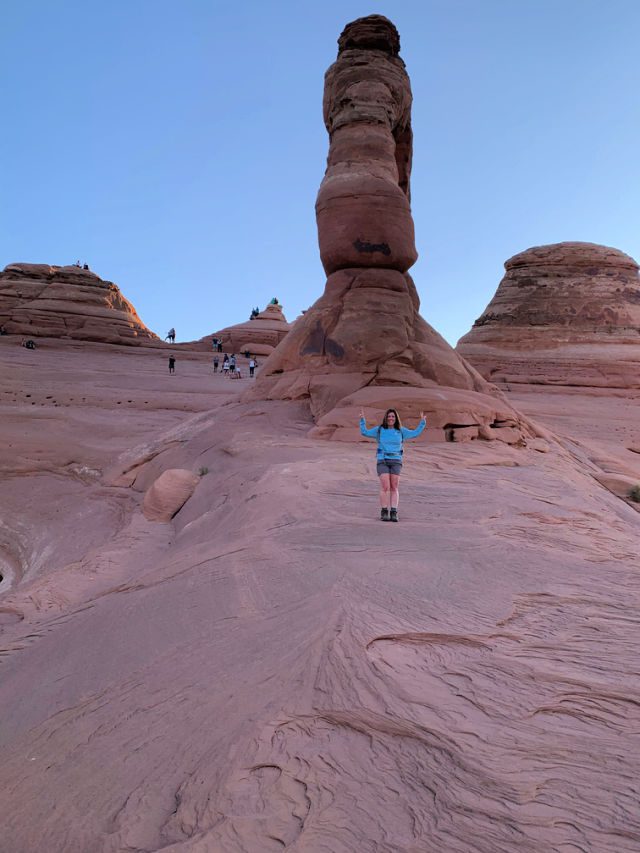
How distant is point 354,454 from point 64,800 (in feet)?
22.2

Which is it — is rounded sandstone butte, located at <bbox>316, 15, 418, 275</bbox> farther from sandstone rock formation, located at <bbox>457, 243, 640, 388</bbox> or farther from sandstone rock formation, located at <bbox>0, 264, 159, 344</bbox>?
sandstone rock formation, located at <bbox>0, 264, 159, 344</bbox>

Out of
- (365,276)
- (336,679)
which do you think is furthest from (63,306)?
(336,679)

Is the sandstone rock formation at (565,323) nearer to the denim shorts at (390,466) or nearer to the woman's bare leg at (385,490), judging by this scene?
the denim shorts at (390,466)

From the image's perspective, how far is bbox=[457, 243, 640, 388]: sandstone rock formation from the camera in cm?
2369

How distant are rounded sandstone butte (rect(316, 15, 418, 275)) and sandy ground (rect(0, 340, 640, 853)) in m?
7.03

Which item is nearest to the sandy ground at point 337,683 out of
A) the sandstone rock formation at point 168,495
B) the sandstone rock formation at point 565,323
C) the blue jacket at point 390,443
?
the blue jacket at point 390,443

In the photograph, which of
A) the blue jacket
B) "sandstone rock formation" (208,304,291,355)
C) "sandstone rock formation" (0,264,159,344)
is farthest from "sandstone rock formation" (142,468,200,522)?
"sandstone rock formation" (208,304,291,355)

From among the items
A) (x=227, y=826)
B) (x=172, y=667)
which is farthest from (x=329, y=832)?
(x=172, y=667)

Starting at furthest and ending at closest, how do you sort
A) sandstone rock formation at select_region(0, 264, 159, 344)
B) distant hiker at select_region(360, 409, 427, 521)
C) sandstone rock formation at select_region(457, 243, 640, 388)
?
sandstone rock formation at select_region(0, 264, 159, 344), sandstone rock formation at select_region(457, 243, 640, 388), distant hiker at select_region(360, 409, 427, 521)

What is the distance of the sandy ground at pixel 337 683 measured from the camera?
72.9 inches

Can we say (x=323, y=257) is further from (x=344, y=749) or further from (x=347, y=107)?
(x=344, y=749)

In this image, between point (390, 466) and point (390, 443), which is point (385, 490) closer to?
point (390, 466)

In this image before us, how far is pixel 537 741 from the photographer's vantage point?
211 centimetres

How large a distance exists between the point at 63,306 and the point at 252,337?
41.0ft
